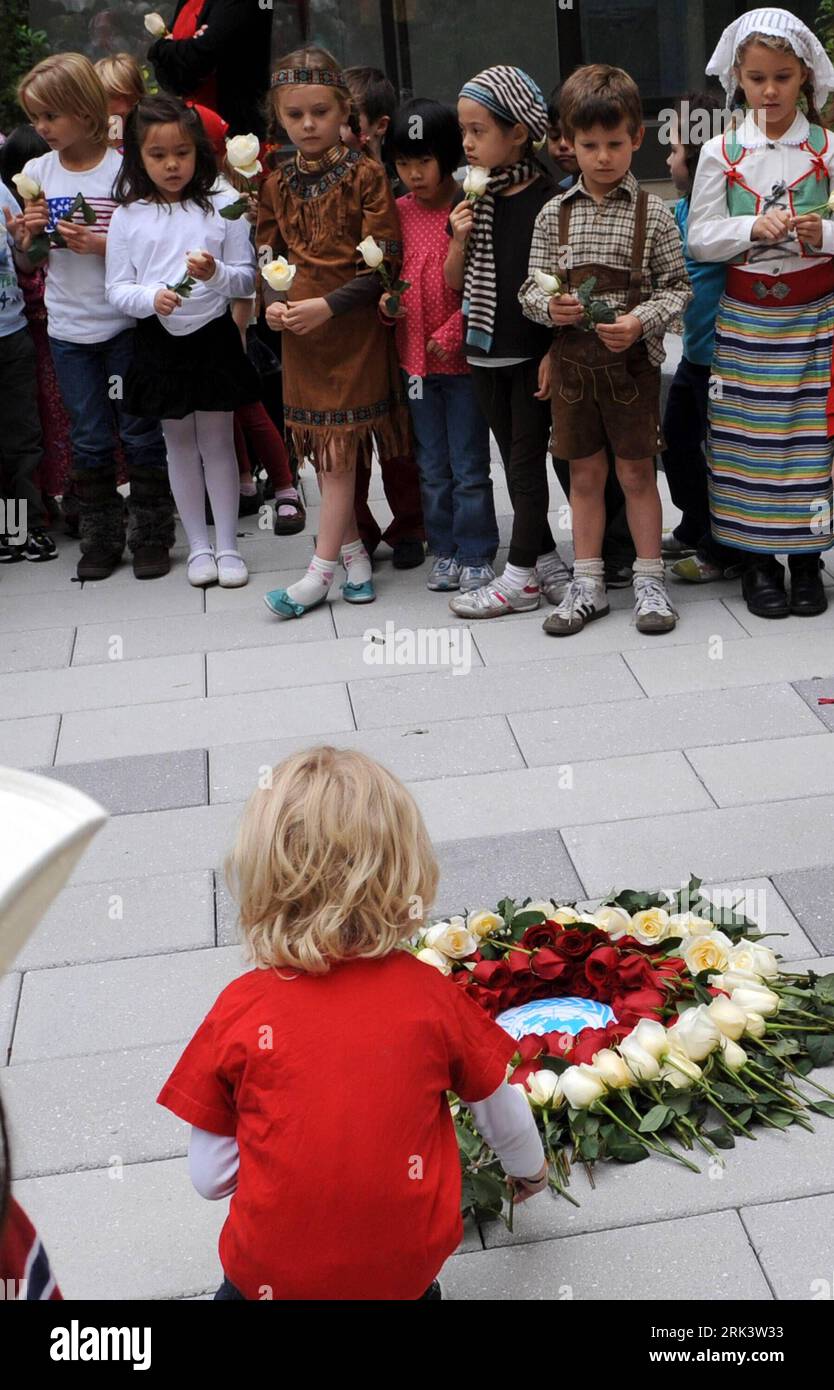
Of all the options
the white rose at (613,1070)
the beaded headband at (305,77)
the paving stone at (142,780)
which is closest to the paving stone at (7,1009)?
the paving stone at (142,780)

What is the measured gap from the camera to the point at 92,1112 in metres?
2.83

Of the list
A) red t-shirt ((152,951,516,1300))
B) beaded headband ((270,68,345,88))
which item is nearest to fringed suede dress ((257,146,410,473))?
beaded headband ((270,68,345,88))

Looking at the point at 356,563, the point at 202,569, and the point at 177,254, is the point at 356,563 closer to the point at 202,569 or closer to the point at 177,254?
the point at 202,569

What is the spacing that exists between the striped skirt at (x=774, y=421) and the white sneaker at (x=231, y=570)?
1803 millimetres

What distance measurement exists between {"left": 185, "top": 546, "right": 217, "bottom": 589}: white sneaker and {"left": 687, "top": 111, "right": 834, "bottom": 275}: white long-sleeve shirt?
83.3 inches

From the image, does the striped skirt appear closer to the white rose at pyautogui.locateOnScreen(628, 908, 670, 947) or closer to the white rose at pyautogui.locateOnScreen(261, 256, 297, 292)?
the white rose at pyautogui.locateOnScreen(261, 256, 297, 292)

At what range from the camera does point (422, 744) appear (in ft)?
14.1

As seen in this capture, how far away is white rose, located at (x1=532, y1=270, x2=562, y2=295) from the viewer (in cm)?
457

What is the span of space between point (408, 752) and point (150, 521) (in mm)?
2135

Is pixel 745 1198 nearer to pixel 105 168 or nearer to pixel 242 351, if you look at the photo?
pixel 242 351

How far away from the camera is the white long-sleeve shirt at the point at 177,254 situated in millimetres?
5309

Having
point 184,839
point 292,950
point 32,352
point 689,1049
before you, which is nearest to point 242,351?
point 32,352

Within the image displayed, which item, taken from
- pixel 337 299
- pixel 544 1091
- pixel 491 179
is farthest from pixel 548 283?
pixel 544 1091

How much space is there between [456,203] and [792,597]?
167cm
